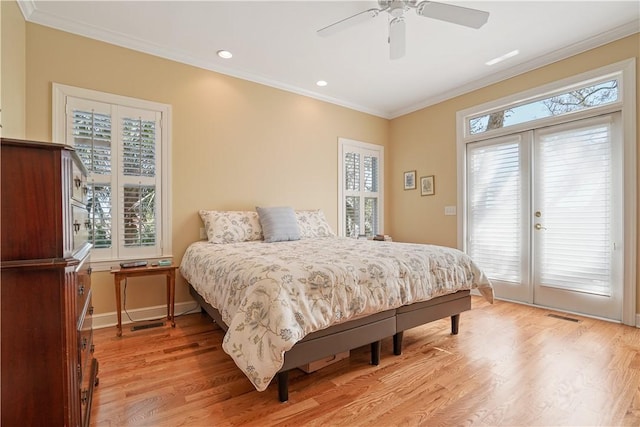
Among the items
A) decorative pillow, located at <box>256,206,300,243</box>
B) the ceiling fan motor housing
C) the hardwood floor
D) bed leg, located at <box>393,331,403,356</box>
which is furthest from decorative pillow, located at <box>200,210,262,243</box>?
the ceiling fan motor housing

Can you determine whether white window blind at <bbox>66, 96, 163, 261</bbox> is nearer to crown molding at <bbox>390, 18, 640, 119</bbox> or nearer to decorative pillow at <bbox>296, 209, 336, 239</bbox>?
decorative pillow at <bbox>296, 209, 336, 239</bbox>

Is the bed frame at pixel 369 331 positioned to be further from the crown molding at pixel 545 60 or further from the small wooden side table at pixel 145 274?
the crown molding at pixel 545 60

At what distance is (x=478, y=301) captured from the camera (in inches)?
143

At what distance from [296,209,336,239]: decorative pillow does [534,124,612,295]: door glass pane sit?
243cm

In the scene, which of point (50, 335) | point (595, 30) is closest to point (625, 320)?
point (595, 30)

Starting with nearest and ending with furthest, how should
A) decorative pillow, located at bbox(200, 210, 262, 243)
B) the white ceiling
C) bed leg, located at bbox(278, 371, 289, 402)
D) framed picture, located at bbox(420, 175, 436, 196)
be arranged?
bed leg, located at bbox(278, 371, 289, 402) < the white ceiling < decorative pillow, located at bbox(200, 210, 262, 243) < framed picture, located at bbox(420, 175, 436, 196)

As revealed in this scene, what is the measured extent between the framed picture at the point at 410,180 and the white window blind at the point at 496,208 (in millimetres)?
860

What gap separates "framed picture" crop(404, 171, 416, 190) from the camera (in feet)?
15.5

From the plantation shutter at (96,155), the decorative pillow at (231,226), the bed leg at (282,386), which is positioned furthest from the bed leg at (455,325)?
the plantation shutter at (96,155)

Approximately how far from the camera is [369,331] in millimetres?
1927

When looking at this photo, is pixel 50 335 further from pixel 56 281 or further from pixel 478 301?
pixel 478 301

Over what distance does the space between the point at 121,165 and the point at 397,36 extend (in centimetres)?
275

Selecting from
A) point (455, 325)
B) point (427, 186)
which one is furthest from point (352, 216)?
point (455, 325)

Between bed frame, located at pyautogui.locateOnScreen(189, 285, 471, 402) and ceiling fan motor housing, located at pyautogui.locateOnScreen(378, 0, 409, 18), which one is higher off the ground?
ceiling fan motor housing, located at pyautogui.locateOnScreen(378, 0, 409, 18)
